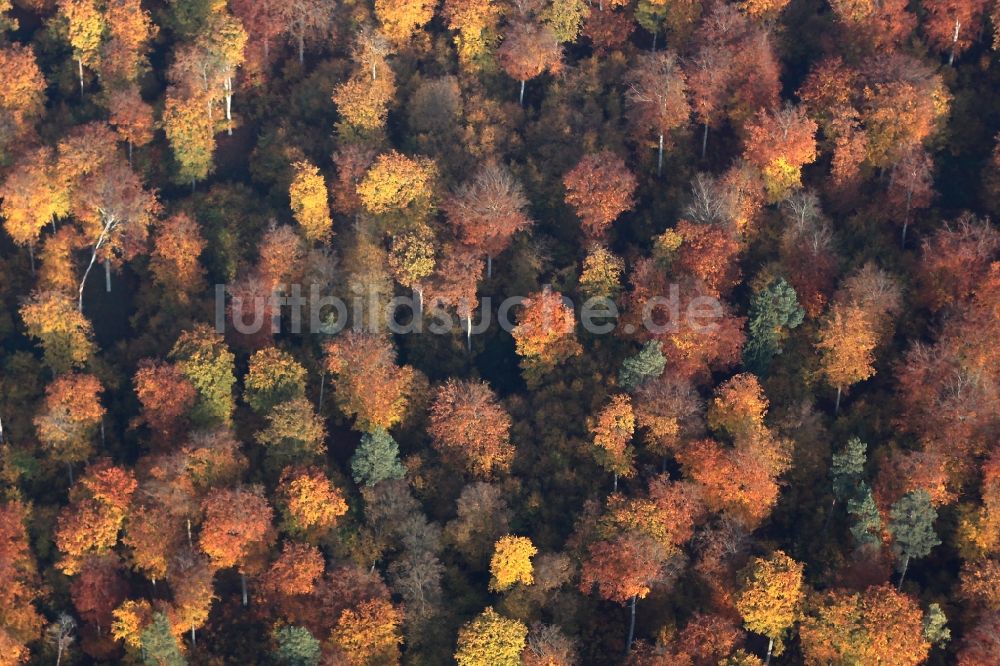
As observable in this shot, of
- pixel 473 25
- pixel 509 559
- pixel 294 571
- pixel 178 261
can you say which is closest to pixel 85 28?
pixel 178 261

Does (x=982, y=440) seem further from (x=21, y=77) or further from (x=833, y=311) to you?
(x=21, y=77)

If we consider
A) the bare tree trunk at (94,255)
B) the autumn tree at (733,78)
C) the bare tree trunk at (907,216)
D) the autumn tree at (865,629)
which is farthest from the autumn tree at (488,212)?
the autumn tree at (865,629)

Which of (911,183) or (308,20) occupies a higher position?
(308,20)

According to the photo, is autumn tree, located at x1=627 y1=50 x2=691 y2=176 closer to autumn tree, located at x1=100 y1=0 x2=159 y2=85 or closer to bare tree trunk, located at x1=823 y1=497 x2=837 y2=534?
bare tree trunk, located at x1=823 y1=497 x2=837 y2=534

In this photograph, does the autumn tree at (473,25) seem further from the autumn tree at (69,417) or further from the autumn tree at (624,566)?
the autumn tree at (624,566)

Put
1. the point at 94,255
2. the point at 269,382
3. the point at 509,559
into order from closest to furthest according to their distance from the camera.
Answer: the point at 509,559, the point at 269,382, the point at 94,255

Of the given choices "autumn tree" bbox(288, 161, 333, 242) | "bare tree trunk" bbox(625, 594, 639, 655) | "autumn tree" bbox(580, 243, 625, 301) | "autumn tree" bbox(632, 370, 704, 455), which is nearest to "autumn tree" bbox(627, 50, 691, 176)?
"autumn tree" bbox(580, 243, 625, 301)

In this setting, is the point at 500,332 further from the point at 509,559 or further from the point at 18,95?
the point at 18,95

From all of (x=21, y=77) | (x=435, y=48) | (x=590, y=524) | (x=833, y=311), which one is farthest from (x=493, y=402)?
(x=21, y=77)
